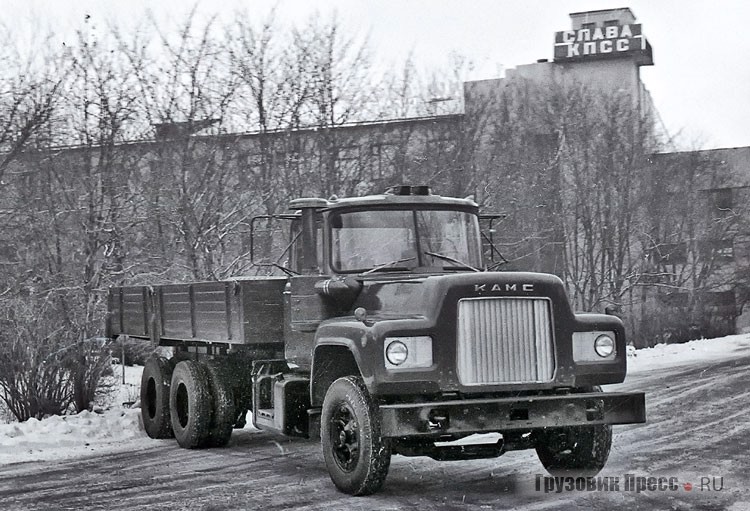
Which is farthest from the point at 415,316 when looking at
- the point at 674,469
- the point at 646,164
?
the point at 646,164

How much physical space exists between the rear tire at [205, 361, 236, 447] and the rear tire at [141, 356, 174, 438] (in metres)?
1.20

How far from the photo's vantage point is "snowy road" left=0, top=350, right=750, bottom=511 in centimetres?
792

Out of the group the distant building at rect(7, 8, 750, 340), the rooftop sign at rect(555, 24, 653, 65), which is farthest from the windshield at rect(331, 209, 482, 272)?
the rooftop sign at rect(555, 24, 653, 65)

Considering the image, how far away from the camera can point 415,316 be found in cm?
820

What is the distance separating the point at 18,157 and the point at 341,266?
8.25 m

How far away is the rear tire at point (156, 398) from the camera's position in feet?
40.8

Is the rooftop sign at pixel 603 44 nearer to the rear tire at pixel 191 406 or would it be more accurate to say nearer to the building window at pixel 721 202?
the building window at pixel 721 202

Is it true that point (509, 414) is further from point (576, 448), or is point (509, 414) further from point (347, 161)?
point (347, 161)

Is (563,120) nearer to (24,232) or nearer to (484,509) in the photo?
(24,232)

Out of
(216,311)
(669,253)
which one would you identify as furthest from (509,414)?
(669,253)

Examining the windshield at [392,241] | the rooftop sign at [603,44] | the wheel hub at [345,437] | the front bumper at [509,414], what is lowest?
the wheel hub at [345,437]

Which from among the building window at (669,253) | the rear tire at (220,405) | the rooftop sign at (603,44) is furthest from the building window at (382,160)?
the rooftop sign at (603,44)

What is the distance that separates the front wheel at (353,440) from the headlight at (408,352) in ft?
1.37

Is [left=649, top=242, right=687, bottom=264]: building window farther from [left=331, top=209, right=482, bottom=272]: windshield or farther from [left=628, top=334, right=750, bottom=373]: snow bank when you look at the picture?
[left=331, top=209, right=482, bottom=272]: windshield
